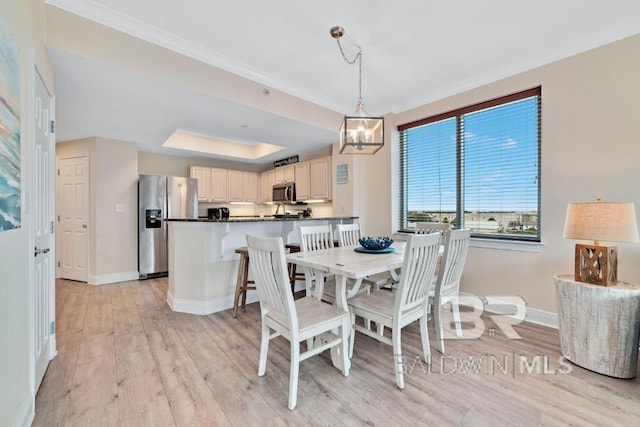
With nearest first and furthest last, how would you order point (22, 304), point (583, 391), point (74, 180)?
point (22, 304), point (583, 391), point (74, 180)

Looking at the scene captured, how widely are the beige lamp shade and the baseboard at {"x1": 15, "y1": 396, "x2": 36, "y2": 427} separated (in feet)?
11.7

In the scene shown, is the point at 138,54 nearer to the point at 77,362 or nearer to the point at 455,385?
the point at 77,362

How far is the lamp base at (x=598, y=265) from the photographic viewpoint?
76.5 inches

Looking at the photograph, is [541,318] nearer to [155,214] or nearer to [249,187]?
[155,214]

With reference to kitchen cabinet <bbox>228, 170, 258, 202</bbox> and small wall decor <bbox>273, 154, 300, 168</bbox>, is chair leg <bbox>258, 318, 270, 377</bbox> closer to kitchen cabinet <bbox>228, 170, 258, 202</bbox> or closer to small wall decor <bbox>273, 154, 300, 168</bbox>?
small wall decor <bbox>273, 154, 300, 168</bbox>

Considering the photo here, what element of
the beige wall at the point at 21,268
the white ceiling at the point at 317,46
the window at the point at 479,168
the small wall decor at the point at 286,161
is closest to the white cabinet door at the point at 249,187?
the small wall decor at the point at 286,161

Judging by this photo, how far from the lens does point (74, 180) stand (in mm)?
4402

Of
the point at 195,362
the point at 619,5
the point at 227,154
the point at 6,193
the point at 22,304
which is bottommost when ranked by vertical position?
the point at 195,362

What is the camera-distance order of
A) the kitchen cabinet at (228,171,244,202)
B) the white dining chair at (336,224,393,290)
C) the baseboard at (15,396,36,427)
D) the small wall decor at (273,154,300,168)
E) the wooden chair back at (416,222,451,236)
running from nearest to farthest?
the baseboard at (15,396,36,427) < the white dining chair at (336,224,393,290) < the wooden chair back at (416,222,451,236) < the small wall decor at (273,154,300,168) < the kitchen cabinet at (228,171,244,202)

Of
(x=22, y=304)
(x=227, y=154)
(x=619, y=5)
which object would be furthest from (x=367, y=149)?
(x=227, y=154)

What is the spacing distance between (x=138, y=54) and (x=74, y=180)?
3.28 m

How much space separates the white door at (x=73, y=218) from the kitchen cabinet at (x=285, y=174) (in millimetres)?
3262

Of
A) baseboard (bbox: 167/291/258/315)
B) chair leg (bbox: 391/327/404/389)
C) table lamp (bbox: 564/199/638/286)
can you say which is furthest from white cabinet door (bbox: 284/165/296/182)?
table lamp (bbox: 564/199/638/286)

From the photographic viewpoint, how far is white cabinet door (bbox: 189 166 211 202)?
5500mm
